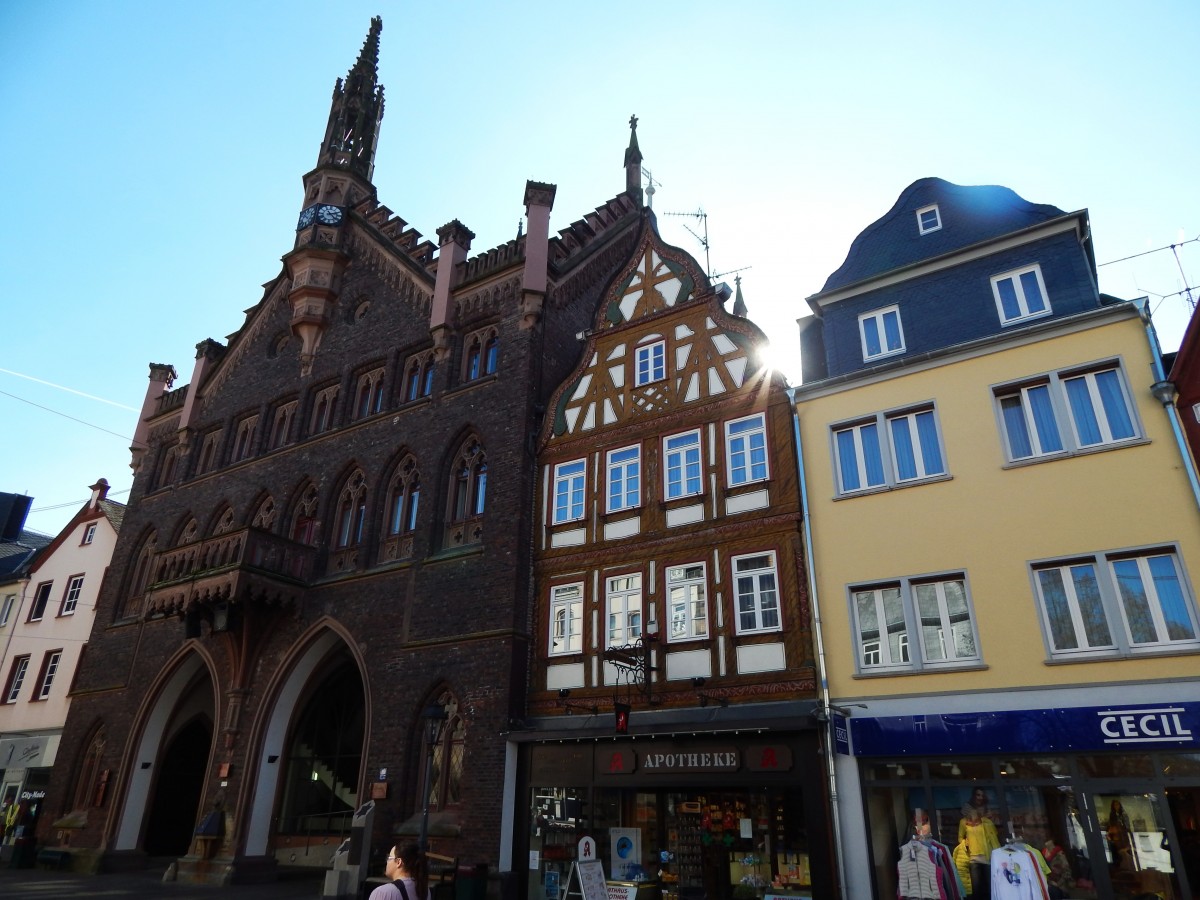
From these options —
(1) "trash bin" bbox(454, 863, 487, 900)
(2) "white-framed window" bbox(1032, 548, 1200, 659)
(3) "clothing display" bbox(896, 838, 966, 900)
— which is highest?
(2) "white-framed window" bbox(1032, 548, 1200, 659)

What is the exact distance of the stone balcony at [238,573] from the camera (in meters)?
22.5

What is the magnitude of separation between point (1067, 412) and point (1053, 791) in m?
6.14

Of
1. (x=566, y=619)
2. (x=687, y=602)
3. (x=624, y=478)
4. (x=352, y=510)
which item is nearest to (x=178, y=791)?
(x=352, y=510)

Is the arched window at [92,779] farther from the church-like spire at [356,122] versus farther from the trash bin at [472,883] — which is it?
the church-like spire at [356,122]

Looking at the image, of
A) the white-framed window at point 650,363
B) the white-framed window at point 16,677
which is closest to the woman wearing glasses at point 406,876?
the white-framed window at point 650,363

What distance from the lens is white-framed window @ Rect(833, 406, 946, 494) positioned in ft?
51.2

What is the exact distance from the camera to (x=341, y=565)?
23.9 metres

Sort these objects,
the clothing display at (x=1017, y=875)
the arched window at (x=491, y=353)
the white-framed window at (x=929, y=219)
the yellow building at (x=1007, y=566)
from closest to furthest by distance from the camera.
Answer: the clothing display at (x=1017, y=875)
the yellow building at (x=1007, y=566)
the white-framed window at (x=929, y=219)
the arched window at (x=491, y=353)

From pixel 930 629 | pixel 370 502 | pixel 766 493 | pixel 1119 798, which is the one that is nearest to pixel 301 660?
pixel 370 502

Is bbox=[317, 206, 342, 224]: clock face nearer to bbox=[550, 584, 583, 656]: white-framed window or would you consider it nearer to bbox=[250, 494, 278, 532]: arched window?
bbox=[250, 494, 278, 532]: arched window

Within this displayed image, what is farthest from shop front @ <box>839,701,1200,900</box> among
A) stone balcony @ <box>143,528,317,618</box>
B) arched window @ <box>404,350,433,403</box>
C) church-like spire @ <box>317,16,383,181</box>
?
church-like spire @ <box>317,16,383,181</box>

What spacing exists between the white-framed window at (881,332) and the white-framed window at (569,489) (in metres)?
6.88

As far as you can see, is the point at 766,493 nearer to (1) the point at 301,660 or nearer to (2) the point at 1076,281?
(2) the point at 1076,281

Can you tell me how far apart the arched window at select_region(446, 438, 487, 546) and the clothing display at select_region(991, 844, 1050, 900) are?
13.4m
